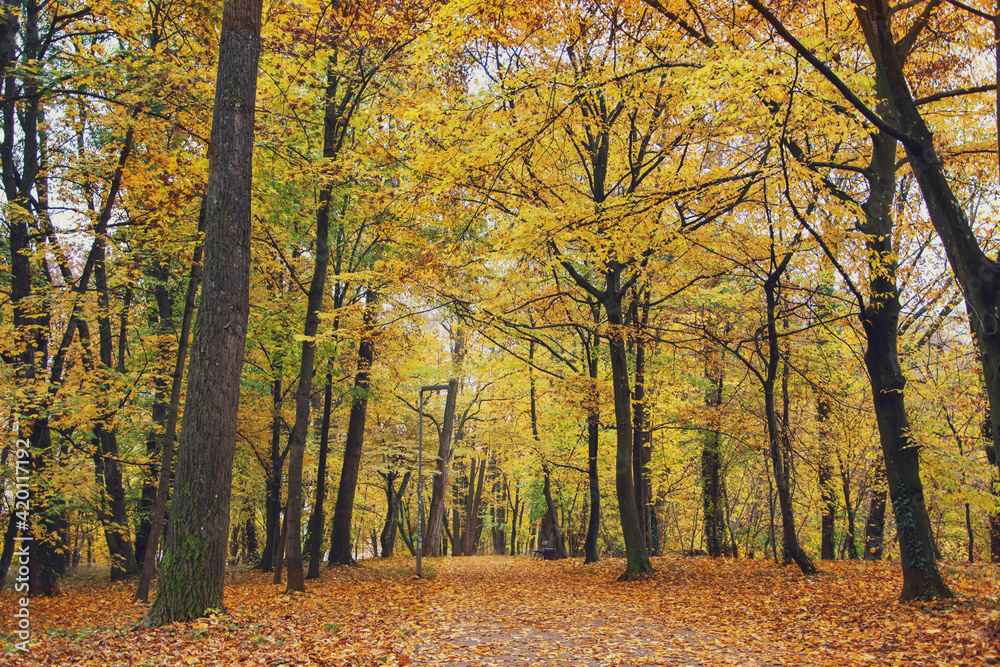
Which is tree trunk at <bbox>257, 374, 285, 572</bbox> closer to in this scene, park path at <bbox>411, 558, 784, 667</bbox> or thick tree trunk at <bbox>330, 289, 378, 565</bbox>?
thick tree trunk at <bbox>330, 289, 378, 565</bbox>

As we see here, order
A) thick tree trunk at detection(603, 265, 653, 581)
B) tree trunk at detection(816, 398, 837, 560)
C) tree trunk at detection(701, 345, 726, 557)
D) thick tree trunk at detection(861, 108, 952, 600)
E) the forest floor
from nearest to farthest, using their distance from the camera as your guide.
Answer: the forest floor
thick tree trunk at detection(861, 108, 952, 600)
thick tree trunk at detection(603, 265, 653, 581)
tree trunk at detection(816, 398, 837, 560)
tree trunk at detection(701, 345, 726, 557)

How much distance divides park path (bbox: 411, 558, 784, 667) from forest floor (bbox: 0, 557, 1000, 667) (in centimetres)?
3

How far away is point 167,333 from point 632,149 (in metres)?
12.9

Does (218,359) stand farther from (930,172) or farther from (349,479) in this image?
(349,479)

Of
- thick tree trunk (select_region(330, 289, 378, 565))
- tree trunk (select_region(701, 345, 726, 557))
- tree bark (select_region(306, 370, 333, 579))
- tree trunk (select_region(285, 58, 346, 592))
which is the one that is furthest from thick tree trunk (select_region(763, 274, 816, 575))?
thick tree trunk (select_region(330, 289, 378, 565))

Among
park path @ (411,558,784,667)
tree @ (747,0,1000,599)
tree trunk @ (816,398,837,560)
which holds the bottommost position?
park path @ (411,558,784,667)

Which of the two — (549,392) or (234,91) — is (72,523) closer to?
(234,91)

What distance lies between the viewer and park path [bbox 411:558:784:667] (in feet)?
19.0

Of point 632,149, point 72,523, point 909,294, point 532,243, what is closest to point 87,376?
point 72,523

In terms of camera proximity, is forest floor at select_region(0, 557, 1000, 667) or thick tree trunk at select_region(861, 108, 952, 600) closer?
forest floor at select_region(0, 557, 1000, 667)

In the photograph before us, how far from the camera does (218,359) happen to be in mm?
6703

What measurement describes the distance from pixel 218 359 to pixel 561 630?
5.38m

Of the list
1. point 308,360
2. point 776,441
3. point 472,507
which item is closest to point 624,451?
point 776,441

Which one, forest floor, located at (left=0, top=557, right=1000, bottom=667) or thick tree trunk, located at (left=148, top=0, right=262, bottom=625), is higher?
thick tree trunk, located at (left=148, top=0, right=262, bottom=625)
